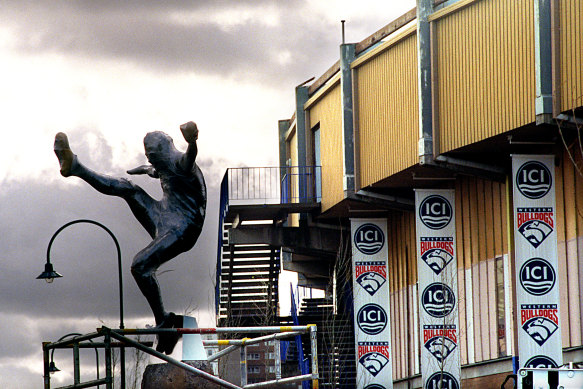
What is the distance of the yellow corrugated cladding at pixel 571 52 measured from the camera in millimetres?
27750

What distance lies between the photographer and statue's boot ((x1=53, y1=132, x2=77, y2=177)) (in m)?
14.2

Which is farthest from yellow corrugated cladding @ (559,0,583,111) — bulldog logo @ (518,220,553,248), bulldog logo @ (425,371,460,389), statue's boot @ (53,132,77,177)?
statue's boot @ (53,132,77,177)

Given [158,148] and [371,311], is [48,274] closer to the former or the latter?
[158,148]

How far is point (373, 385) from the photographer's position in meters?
41.8

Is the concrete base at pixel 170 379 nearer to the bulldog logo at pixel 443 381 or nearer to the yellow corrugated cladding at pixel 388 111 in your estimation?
the yellow corrugated cladding at pixel 388 111

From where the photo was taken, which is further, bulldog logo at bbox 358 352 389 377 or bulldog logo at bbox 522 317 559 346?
bulldog logo at bbox 358 352 389 377

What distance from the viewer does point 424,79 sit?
34.7 meters

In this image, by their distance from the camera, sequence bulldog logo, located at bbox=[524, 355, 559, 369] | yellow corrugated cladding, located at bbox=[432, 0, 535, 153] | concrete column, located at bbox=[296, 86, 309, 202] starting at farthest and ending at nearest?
concrete column, located at bbox=[296, 86, 309, 202] → bulldog logo, located at bbox=[524, 355, 559, 369] → yellow corrugated cladding, located at bbox=[432, 0, 535, 153]

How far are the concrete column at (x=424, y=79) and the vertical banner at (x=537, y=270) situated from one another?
4465 millimetres

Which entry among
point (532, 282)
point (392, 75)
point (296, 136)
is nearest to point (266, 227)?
point (296, 136)

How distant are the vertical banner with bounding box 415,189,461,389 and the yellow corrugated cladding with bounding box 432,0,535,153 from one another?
3.49 meters

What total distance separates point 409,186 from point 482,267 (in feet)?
14.9

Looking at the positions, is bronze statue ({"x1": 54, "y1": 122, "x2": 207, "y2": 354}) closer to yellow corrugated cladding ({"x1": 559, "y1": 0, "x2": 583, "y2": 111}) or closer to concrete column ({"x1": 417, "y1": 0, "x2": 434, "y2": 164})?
yellow corrugated cladding ({"x1": 559, "y1": 0, "x2": 583, "y2": 111})

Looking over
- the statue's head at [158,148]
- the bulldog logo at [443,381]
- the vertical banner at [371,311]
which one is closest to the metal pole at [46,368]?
the statue's head at [158,148]
